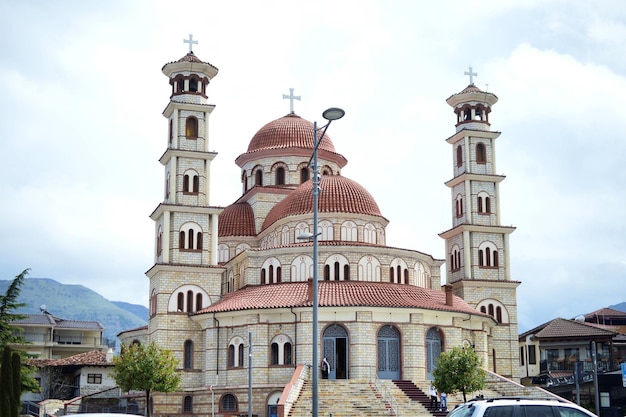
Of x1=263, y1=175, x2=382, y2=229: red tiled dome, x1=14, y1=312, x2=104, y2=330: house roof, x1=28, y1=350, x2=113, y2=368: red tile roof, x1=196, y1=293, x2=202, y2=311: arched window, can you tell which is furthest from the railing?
x1=14, y1=312, x2=104, y2=330: house roof

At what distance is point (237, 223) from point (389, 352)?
2033 cm

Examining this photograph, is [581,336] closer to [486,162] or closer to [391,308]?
[486,162]

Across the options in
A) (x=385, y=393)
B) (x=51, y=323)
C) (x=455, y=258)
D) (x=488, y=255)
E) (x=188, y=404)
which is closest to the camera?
(x=385, y=393)

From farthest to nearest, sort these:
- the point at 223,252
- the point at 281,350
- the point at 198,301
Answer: the point at 223,252
the point at 198,301
the point at 281,350

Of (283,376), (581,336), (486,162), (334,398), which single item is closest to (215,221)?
(283,376)

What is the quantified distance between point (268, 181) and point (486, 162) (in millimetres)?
16453

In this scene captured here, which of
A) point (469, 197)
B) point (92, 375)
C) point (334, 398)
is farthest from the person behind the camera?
point (92, 375)

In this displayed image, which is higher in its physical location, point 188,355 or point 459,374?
point 188,355

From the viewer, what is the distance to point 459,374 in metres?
47.1

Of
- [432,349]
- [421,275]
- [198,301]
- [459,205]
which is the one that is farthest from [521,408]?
[459,205]

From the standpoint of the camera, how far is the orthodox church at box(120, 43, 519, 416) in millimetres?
52375

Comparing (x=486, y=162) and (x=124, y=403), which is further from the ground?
(x=486, y=162)

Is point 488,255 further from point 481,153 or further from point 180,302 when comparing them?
point 180,302

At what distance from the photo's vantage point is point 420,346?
2076 inches
